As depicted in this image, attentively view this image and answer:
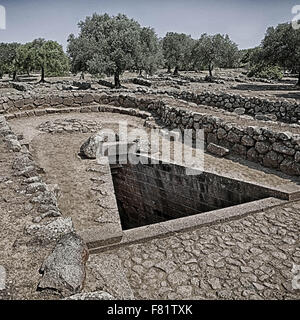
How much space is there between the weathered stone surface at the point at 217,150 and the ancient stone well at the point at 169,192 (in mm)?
1296

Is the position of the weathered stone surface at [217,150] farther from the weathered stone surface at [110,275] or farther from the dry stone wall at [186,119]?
the weathered stone surface at [110,275]

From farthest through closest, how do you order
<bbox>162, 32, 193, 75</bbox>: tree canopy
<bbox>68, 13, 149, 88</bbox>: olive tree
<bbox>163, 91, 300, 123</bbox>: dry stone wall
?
<bbox>162, 32, 193, 75</bbox>: tree canopy < <bbox>68, 13, 149, 88</bbox>: olive tree < <bbox>163, 91, 300, 123</bbox>: dry stone wall

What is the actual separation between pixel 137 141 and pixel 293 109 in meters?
7.54

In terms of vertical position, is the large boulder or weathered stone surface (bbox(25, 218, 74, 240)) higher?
the large boulder

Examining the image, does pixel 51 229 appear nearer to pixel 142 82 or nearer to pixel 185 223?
pixel 185 223

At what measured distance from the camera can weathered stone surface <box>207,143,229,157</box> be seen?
7.72 m

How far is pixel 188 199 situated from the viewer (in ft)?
23.7

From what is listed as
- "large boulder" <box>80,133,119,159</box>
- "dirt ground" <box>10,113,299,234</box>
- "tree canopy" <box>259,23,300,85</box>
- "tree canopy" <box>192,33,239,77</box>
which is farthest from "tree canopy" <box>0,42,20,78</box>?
"large boulder" <box>80,133,119,159</box>

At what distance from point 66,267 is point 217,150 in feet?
18.9

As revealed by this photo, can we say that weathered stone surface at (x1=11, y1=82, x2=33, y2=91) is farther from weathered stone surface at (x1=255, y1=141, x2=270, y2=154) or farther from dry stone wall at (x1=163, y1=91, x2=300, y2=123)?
weathered stone surface at (x1=255, y1=141, x2=270, y2=154)

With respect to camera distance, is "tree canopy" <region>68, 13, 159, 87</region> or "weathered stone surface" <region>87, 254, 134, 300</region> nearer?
"weathered stone surface" <region>87, 254, 134, 300</region>

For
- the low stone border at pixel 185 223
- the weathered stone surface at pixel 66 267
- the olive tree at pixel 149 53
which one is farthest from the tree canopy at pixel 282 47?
the weathered stone surface at pixel 66 267

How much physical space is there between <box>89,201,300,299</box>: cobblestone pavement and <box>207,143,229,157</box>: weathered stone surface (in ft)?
10.3

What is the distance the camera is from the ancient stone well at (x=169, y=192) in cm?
625
